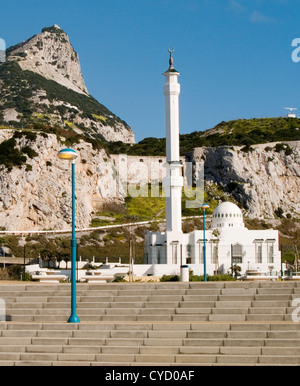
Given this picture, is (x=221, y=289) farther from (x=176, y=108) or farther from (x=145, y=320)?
(x=176, y=108)

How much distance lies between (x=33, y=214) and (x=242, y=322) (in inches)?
Answer: 2495

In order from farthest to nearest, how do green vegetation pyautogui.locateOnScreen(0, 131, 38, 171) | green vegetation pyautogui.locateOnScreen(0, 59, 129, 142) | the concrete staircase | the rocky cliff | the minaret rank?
the rocky cliff
green vegetation pyautogui.locateOnScreen(0, 59, 129, 142)
green vegetation pyautogui.locateOnScreen(0, 131, 38, 171)
the minaret
the concrete staircase

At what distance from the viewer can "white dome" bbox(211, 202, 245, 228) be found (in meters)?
65.4

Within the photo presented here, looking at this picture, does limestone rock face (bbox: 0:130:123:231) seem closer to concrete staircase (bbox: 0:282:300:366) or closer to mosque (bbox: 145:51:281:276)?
mosque (bbox: 145:51:281:276)

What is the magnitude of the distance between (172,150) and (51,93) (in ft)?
274

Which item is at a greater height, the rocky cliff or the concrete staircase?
the rocky cliff

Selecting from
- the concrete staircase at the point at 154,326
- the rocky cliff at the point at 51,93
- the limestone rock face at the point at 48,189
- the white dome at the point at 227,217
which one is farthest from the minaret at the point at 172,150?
the rocky cliff at the point at 51,93

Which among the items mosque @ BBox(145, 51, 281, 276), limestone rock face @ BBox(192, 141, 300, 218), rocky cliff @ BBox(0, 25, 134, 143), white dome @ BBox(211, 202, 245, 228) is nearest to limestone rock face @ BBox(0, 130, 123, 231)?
mosque @ BBox(145, 51, 281, 276)

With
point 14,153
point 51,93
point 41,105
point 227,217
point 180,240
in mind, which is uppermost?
point 51,93

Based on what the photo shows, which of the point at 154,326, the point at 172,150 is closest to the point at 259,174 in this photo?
the point at 172,150

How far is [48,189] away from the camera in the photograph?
8144cm

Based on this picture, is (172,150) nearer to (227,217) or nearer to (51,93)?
(227,217)

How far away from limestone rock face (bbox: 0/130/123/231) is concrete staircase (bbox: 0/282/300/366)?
5507 centimetres
